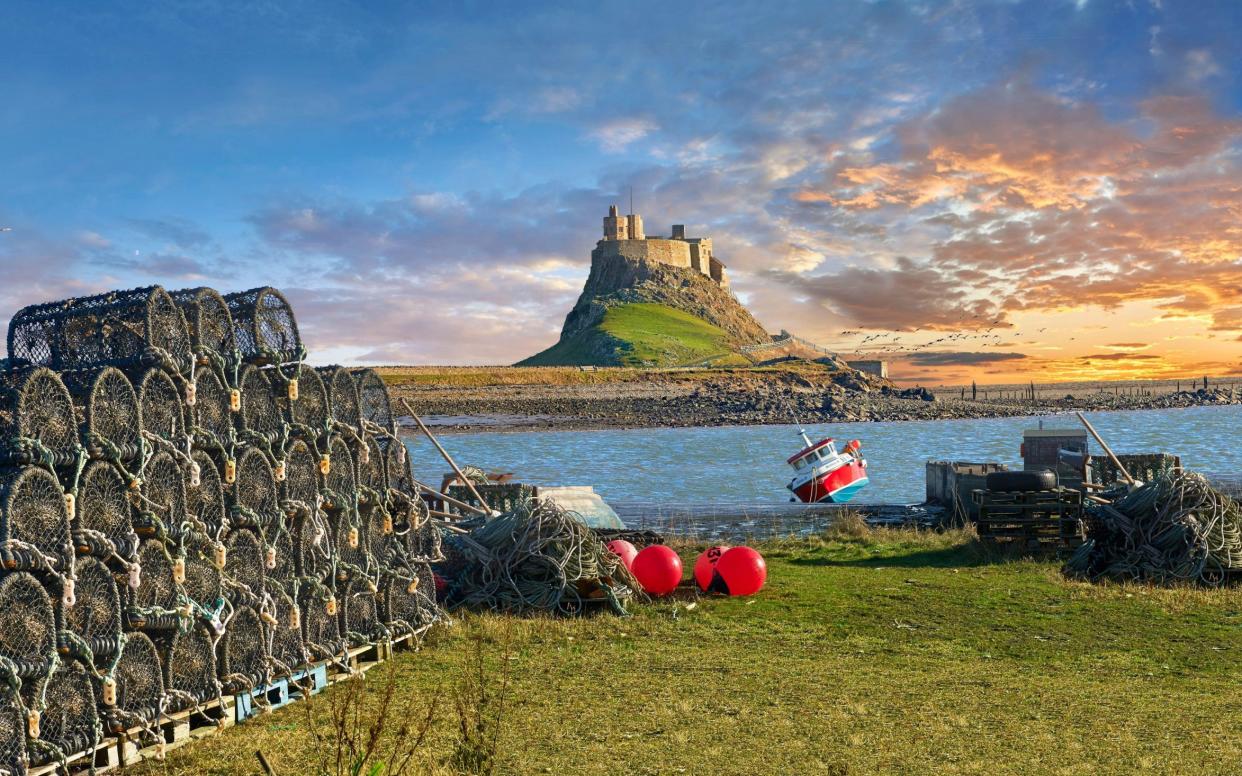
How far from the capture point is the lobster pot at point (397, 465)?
41.3 feet

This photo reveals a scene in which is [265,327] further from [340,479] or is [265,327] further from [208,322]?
[340,479]

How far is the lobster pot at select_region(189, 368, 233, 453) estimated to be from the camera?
30.0 feet

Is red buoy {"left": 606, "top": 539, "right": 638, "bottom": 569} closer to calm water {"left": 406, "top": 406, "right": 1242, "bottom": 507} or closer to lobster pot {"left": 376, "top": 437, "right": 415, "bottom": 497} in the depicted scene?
lobster pot {"left": 376, "top": 437, "right": 415, "bottom": 497}

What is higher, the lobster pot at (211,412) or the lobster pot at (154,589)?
the lobster pot at (211,412)

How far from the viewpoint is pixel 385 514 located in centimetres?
1221

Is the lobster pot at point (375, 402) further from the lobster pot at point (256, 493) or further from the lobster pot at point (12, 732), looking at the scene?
the lobster pot at point (12, 732)

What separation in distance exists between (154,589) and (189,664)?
2.90 ft

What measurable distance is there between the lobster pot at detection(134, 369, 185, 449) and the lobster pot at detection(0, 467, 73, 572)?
3.89 feet

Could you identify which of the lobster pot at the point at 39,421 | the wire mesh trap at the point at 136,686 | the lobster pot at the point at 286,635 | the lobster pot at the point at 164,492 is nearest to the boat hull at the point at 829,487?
the lobster pot at the point at 286,635

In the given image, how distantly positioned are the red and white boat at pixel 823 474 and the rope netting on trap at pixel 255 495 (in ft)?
105

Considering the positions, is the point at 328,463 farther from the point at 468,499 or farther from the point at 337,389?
the point at 468,499

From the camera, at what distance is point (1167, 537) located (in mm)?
A: 17047

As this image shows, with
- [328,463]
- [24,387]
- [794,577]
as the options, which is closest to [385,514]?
[328,463]

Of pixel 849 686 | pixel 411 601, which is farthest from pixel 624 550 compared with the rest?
pixel 849 686
